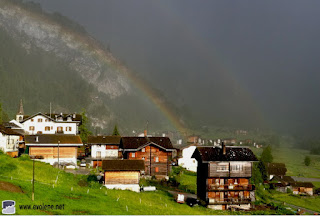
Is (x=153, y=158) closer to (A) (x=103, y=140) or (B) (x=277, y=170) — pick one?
(A) (x=103, y=140)

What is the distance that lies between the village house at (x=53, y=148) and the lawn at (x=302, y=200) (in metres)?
54.0

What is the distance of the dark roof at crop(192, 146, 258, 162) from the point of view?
192ft

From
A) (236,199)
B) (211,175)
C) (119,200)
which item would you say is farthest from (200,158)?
(119,200)

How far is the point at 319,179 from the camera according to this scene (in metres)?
133

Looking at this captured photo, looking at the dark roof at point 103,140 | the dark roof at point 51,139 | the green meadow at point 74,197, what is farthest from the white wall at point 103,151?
the green meadow at point 74,197

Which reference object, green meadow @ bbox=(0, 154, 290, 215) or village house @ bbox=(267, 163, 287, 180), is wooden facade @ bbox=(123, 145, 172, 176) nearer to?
green meadow @ bbox=(0, 154, 290, 215)

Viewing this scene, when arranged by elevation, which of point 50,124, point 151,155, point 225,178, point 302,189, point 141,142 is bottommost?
point 302,189

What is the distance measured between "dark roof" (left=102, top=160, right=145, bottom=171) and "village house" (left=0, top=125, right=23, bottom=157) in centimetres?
2495

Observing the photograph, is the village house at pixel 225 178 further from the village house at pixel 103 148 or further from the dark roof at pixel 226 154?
the village house at pixel 103 148

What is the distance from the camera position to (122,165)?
5881cm

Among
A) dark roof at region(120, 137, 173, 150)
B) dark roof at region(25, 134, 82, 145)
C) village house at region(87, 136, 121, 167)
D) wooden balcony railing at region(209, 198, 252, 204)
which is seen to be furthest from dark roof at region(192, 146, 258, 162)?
village house at region(87, 136, 121, 167)

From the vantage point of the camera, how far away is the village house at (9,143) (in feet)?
226

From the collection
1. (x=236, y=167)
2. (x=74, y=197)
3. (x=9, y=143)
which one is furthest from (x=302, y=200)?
(x=9, y=143)

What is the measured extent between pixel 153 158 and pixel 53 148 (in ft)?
76.1
